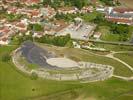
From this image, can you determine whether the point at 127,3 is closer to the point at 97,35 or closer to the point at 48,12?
the point at 48,12

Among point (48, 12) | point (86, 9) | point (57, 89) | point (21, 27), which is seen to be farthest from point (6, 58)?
point (86, 9)

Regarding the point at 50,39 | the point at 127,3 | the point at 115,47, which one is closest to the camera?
the point at 115,47

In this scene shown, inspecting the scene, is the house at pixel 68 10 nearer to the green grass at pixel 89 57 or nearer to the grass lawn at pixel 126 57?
the green grass at pixel 89 57

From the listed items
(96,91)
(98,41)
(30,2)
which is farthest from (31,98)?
(30,2)

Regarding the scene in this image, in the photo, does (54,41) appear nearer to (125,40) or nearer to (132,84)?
(125,40)

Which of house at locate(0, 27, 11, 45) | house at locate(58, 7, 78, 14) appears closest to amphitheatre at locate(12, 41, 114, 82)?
house at locate(0, 27, 11, 45)

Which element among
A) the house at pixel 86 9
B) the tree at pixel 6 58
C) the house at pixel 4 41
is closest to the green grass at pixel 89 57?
→ the house at pixel 4 41

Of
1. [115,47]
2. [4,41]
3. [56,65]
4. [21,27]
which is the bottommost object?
[115,47]
